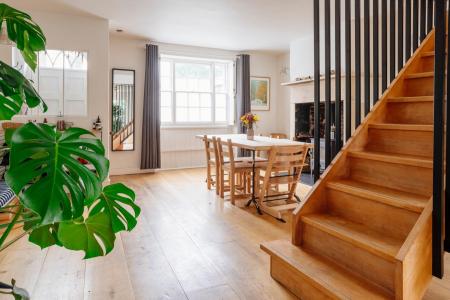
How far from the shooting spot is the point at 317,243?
195 cm

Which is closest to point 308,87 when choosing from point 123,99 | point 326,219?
point 123,99

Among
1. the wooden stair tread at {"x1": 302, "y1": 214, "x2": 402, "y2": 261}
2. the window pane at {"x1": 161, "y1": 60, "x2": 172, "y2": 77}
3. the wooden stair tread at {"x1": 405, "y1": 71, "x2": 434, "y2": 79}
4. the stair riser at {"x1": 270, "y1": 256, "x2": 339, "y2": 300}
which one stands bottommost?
the stair riser at {"x1": 270, "y1": 256, "x2": 339, "y2": 300}

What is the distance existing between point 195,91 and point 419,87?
5.01 m

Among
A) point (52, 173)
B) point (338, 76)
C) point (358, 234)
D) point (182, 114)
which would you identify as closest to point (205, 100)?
point (182, 114)

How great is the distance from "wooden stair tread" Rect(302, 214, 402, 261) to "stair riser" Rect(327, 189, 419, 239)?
43 millimetres

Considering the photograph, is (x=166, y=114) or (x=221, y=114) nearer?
(x=166, y=114)

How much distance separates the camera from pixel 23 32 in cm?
113

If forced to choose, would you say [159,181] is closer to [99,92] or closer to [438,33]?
[99,92]

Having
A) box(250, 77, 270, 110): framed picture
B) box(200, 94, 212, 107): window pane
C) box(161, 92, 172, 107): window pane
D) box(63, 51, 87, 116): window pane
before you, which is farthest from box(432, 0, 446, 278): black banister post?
box(250, 77, 270, 110): framed picture

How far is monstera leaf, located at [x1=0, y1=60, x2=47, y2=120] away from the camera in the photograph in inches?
35.9

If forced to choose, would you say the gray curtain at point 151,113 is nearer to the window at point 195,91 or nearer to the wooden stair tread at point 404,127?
the window at point 195,91

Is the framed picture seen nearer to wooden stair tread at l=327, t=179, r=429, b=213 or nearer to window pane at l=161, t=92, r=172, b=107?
window pane at l=161, t=92, r=172, b=107

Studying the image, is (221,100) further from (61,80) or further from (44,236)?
(44,236)

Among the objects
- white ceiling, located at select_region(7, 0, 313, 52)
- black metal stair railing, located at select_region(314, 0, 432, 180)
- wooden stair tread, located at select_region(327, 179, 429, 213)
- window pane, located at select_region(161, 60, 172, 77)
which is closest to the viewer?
wooden stair tread, located at select_region(327, 179, 429, 213)
